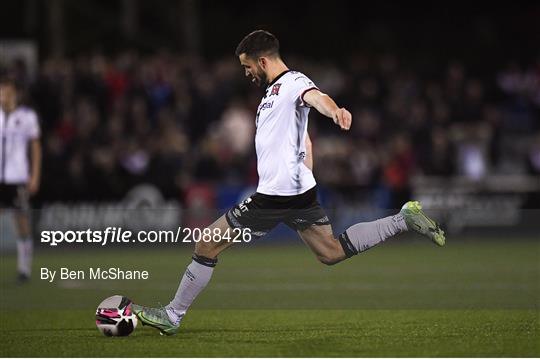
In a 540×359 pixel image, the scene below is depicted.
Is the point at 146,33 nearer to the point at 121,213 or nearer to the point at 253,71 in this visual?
the point at 121,213

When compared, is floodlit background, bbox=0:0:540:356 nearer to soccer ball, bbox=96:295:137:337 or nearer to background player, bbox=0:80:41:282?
soccer ball, bbox=96:295:137:337

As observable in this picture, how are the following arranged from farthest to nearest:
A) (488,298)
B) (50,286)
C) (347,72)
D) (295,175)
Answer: (347,72)
(50,286)
(488,298)
(295,175)

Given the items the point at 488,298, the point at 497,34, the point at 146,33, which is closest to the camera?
the point at 488,298

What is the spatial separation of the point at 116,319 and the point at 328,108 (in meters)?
2.47

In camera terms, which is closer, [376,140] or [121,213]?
[121,213]

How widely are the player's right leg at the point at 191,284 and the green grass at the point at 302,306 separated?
5.8 inches

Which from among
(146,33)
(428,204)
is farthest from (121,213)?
(146,33)

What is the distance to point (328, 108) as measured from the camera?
362 inches

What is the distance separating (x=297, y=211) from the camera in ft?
33.1

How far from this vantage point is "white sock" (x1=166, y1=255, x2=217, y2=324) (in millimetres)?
10078

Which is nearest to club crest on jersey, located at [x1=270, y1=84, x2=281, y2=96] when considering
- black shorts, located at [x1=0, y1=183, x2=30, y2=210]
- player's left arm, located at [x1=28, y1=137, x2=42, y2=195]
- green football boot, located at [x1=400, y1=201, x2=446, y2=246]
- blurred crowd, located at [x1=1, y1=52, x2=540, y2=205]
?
green football boot, located at [x1=400, y1=201, x2=446, y2=246]

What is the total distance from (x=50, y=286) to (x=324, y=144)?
35.9 ft

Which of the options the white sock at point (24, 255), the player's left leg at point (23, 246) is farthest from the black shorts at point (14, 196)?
the white sock at point (24, 255)

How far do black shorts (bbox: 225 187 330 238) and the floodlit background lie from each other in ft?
2.99
